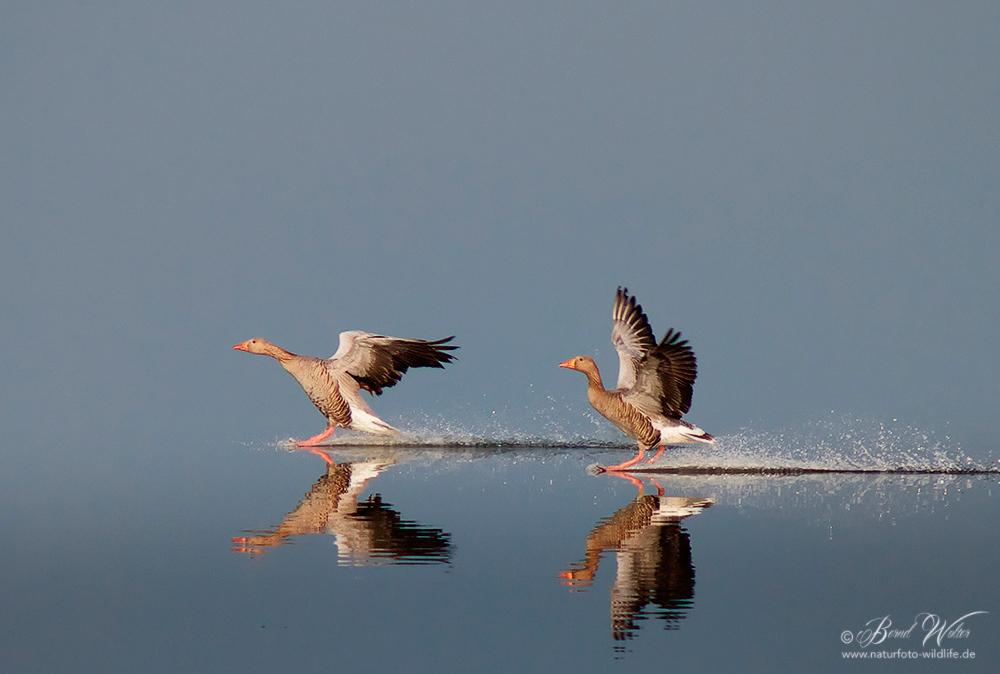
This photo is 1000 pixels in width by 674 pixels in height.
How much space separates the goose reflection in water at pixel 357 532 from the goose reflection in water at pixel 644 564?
1.16 m

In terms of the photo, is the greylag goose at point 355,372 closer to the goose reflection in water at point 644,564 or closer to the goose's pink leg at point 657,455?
the goose's pink leg at point 657,455

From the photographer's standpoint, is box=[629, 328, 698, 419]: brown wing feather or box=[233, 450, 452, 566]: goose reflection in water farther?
box=[629, 328, 698, 419]: brown wing feather

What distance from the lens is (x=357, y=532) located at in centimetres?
973

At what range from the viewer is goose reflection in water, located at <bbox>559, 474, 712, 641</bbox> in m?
7.12

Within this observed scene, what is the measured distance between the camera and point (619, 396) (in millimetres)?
14641

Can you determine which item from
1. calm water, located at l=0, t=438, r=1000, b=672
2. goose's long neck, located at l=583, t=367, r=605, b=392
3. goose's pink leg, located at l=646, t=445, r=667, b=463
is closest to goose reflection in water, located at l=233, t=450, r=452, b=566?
calm water, located at l=0, t=438, r=1000, b=672

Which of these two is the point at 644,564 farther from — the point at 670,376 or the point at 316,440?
the point at 316,440

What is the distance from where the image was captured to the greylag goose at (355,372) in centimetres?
1706

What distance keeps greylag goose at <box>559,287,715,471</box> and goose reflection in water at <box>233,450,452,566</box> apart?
375cm

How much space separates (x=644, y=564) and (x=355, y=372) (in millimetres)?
9647

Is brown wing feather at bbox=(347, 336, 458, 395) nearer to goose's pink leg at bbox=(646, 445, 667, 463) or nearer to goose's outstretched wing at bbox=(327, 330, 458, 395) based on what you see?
goose's outstretched wing at bbox=(327, 330, 458, 395)

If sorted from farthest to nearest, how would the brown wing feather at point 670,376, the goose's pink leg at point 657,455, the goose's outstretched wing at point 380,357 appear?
the goose's outstretched wing at point 380,357 < the goose's pink leg at point 657,455 < the brown wing feather at point 670,376

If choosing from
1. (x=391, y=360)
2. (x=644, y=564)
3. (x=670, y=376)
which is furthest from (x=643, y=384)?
(x=644, y=564)

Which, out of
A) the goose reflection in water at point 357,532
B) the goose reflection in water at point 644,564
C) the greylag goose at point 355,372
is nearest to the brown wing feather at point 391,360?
the greylag goose at point 355,372
